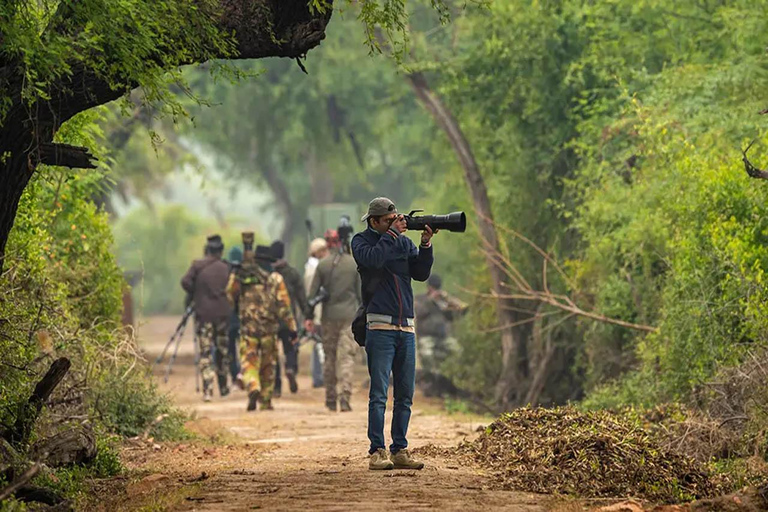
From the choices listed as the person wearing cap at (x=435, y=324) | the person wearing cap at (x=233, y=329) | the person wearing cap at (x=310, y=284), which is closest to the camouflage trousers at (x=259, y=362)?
the person wearing cap at (x=310, y=284)

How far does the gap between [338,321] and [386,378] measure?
24.3 feet

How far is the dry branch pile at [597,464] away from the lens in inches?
378

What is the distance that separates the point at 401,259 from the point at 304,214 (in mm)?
41714

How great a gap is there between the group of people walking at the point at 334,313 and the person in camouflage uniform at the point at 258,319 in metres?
0.01

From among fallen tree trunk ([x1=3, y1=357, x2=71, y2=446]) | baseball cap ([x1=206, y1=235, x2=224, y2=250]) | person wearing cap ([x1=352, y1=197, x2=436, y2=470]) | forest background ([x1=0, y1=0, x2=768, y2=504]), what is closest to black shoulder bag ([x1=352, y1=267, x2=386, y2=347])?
person wearing cap ([x1=352, y1=197, x2=436, y2=470])

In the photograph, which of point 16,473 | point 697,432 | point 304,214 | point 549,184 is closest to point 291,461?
point 16,473

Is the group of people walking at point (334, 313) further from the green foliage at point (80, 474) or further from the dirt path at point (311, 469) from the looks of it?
the green foliage at point (80, 474)

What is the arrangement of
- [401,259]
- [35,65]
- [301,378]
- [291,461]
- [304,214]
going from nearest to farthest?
[35,65] < [401,259] < [291,461] < [301,378] < [304,214]

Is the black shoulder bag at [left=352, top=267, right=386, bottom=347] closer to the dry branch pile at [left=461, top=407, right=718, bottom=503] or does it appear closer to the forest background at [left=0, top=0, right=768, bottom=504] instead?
the dry branch pile at [left=461, top=407, right=718, bottom=503]

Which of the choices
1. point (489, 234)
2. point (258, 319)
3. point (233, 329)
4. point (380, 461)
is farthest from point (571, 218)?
point (380, 461)

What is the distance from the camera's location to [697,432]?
42.8 ft

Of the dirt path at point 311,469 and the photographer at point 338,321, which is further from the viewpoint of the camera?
the photographer at point 338,321

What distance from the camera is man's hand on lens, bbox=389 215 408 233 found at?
1077 cm

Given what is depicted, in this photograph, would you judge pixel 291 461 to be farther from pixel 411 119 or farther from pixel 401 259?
A: pixel 411 119
